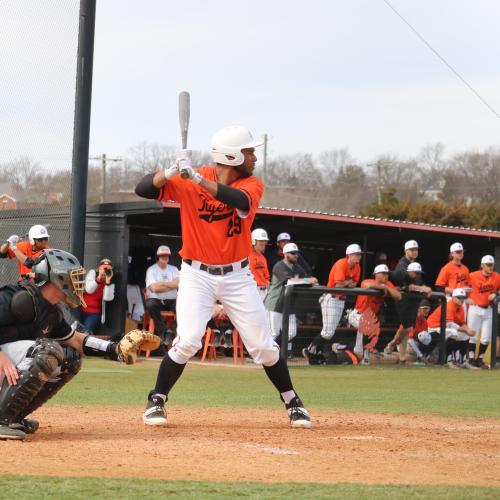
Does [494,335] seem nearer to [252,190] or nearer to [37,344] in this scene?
[252,190]

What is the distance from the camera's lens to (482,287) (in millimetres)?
16594

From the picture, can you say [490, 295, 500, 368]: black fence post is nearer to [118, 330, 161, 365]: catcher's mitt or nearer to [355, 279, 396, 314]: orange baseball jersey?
[355, 279, 396, 314]: orange baseball jersey

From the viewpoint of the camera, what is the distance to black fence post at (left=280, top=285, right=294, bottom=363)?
13.8m

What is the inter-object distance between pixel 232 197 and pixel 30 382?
1712mm

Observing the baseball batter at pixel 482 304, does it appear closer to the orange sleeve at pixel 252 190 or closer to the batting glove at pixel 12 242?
the batting glove at pixel 12 242

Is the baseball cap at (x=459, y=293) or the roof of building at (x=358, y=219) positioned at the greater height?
the roof of building at (x=358, y=219)

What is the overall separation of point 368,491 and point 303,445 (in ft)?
5.04

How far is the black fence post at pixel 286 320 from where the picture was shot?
1376 centimetres

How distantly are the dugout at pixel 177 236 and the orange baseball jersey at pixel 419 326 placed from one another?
12.1 feet

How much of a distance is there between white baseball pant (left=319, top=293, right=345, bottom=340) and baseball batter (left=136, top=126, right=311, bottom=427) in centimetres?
761

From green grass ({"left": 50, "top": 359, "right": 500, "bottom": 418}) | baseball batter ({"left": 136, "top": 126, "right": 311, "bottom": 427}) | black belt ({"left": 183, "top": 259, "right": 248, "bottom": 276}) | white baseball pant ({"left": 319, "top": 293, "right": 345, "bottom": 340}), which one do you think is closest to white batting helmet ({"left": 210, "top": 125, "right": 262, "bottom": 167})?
baseball batter ({"left": 136, "top": 126, "right": 311, "bottom": 427})

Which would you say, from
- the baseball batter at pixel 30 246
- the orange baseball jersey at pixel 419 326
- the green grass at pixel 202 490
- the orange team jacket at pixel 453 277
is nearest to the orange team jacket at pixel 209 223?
the green grass at pixel 202 490

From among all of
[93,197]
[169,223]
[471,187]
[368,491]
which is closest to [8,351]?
[368,491]

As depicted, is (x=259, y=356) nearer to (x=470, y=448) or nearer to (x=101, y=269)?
(x=470, y=448)
